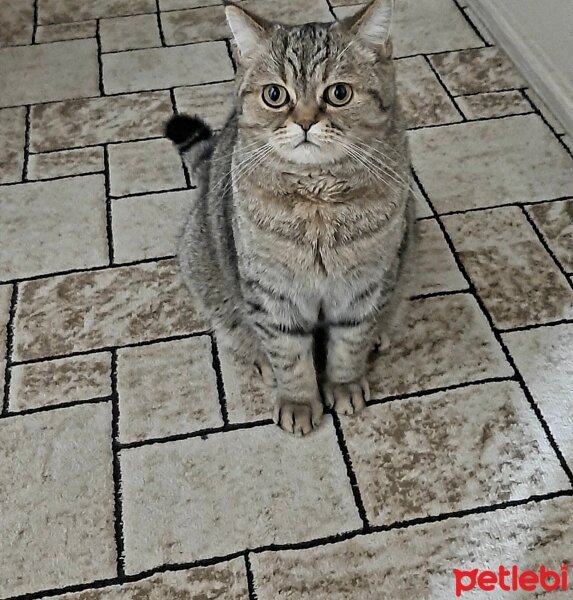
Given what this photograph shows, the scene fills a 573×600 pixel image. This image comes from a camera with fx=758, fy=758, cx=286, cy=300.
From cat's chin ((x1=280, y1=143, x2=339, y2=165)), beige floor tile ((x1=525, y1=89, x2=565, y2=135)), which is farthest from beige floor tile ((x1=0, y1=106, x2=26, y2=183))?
beige floor tile ((x1=525, y1=89, x2=565, y2=135))

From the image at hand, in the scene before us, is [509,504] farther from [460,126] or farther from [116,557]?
[460,126]

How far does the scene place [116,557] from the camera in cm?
144

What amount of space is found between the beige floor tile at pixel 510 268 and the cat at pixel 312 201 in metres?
0.35

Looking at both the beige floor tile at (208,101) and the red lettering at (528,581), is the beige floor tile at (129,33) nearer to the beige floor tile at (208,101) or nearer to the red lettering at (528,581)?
the beige floor tile at (208,101)

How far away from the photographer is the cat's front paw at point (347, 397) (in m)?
1.66

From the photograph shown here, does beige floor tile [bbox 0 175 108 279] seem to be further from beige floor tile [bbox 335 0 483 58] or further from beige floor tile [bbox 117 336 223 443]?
beige floor tile [bbox 335 0 483 58]

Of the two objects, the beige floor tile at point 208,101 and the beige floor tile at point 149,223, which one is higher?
the beige floor tile at point 208,101

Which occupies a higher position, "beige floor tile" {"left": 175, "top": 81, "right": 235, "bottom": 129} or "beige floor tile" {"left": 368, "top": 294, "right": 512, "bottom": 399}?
"beige floor tile" {"left": 175, "top": 81, "right": 235, "bottom": 129}

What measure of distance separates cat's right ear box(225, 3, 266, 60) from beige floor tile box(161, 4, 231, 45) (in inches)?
63.2

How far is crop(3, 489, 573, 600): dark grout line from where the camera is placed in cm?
140

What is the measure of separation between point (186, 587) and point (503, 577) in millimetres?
581

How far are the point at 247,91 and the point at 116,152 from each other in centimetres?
114

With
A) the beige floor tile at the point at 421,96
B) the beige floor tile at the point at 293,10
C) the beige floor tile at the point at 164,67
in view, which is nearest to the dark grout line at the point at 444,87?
the beige floor tile at the point at 421,96

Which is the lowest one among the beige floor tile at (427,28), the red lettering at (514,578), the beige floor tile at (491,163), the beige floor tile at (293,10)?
the red lettering at (514,578)
